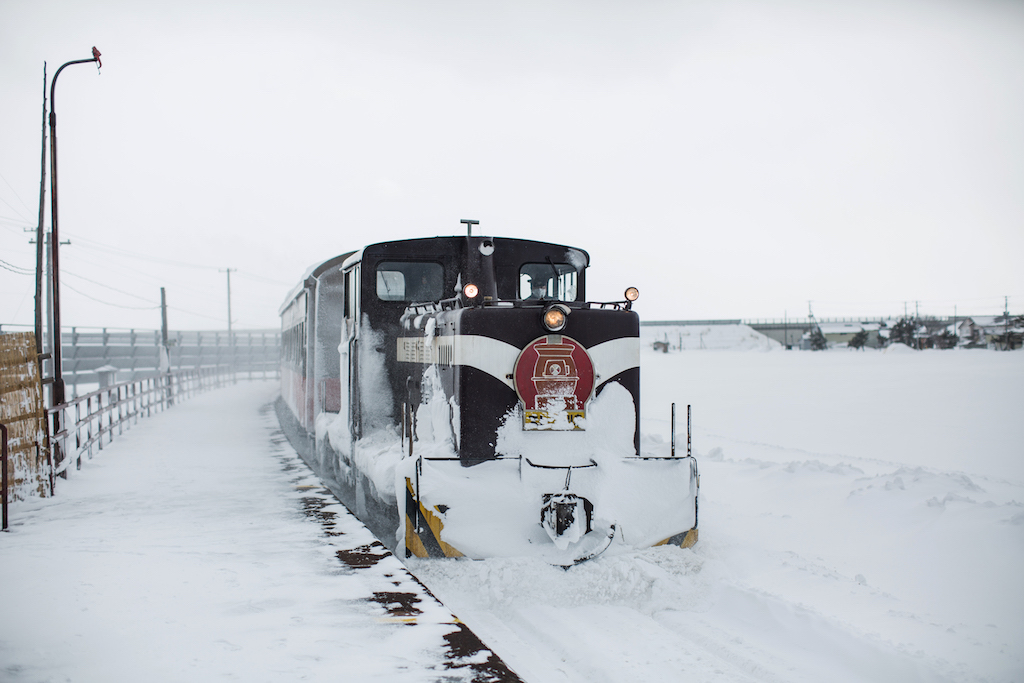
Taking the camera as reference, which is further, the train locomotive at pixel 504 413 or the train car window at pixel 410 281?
the train car window at pixel 410 281

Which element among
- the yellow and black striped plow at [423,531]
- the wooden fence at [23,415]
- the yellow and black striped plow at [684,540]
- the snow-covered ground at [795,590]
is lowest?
the snow-covered ground at [795,590]

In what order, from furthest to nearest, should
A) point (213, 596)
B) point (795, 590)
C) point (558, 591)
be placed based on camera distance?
1. point (795, 590)
2. point (558, 591)
3. point (213, 596)

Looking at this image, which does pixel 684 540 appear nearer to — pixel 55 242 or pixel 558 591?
pixel 558 591

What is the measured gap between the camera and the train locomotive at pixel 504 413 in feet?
15.4

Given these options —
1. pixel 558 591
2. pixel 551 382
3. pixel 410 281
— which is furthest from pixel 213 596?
pixel 410 281

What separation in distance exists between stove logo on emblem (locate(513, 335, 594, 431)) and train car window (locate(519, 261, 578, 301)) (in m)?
1.53

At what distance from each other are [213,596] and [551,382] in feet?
8.69

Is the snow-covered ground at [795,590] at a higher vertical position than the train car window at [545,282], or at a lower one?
lower

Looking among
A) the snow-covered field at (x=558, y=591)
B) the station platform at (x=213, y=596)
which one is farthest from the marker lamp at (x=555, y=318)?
the station platform at (x=213, y=596)

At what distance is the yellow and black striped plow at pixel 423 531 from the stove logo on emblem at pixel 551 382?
98 cm

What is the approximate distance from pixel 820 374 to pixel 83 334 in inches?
1171

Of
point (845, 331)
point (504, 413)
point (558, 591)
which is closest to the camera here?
point (558, 591)

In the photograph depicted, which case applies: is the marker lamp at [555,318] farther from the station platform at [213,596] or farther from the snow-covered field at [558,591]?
the station platform at [213,596]

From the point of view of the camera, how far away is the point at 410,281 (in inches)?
266
